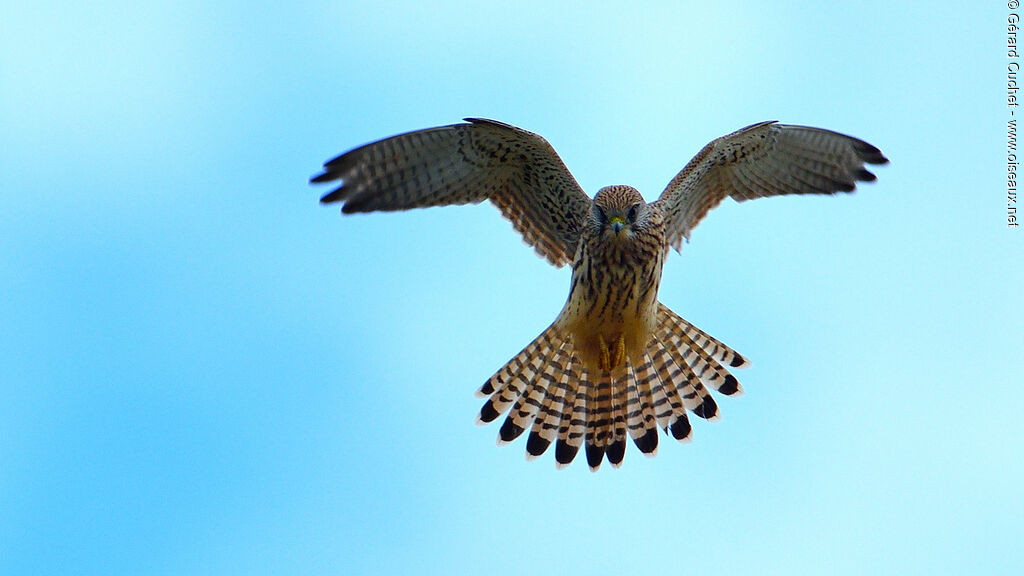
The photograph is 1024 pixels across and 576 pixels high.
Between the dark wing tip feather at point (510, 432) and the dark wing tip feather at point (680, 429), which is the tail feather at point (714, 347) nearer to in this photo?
the dark wing tip feather at point (680, 429)

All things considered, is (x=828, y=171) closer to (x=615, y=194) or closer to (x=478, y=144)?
(x=615, y=194)

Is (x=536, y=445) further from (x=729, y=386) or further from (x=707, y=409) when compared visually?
(x=729, y=386)

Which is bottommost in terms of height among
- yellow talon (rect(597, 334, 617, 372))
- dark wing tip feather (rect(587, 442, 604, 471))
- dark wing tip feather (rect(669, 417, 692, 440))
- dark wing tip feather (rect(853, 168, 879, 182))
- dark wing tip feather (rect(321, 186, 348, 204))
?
dark wing tip feather (rect(587, 442, 604, 471))

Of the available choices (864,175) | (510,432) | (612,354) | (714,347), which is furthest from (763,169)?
(510,432)

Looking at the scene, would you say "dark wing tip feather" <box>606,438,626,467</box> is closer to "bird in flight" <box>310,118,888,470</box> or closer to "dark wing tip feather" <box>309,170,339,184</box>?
"bird in flight" <box>310,118,888,470</box>

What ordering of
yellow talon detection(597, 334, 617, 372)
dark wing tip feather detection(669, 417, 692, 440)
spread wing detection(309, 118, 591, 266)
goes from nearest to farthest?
spread wing detection(309, 118, 591, 266) < yellow talon detection(597, 334, 617, 372) < dark wing tip feather detection(669, 417, 692, 440)

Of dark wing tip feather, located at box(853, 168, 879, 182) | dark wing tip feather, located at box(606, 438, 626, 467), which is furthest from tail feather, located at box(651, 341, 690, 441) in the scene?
dark wing tip feather, located at box(853, 168, 879, 182)

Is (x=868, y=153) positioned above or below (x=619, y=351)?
above
